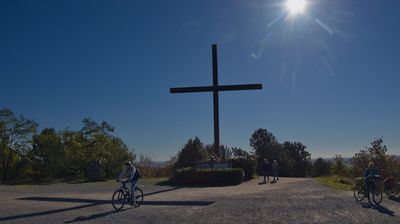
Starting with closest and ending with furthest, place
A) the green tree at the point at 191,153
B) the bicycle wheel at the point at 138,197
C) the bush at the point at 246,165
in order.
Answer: the bicycle wheel at the point at 138,197, the bush at the point at 246,165, the green tree at the point at 191,153

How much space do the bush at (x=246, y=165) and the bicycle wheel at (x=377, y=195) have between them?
14.1m

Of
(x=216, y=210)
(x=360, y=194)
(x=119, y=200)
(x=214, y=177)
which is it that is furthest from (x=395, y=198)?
(x=119, y=200)

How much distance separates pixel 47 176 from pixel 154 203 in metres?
27.9

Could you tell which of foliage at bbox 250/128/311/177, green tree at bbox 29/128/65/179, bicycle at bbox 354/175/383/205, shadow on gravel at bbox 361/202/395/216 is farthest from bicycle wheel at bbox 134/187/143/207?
foliage at bbox 250/128/311/177

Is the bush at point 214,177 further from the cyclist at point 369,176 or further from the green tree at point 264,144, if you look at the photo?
the green tree at point 264,144

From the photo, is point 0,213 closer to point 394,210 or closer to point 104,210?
point 104,210

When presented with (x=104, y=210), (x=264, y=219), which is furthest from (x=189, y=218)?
(x=104, y=210)

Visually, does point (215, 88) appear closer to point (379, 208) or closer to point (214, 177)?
point (214, 177)

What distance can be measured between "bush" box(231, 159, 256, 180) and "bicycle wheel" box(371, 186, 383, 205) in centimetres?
1408

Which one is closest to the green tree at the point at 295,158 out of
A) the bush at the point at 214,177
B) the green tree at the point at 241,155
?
the green tree at the point at 241,155

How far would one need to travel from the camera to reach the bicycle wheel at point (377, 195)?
18.2m

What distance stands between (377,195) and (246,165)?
1456 cm

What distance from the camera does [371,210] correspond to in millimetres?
15719

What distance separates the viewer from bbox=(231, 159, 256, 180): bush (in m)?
32.6
